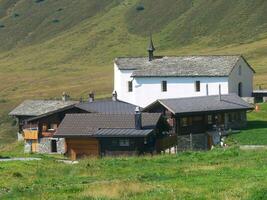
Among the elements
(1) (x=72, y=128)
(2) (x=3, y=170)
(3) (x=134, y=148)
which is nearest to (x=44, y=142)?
(1) (x=72, y=128)

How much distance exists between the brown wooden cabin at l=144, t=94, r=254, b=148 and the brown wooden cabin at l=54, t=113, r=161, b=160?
12.1ft

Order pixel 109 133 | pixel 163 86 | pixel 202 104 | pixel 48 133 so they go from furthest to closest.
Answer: pixel 163 86, pixel 48 133, pixel 202 104, pixel 109 133

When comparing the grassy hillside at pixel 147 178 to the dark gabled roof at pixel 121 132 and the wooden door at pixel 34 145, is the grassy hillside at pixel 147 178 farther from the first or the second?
the wooden door at pixel 34 145

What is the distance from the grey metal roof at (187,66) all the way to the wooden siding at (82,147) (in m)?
21.4

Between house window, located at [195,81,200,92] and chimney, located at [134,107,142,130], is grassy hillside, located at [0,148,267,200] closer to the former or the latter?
chimney, located at [134,107,142,130]

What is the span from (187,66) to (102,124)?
881 inches

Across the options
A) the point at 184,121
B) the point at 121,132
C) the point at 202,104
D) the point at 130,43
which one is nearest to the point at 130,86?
the point at 202,104

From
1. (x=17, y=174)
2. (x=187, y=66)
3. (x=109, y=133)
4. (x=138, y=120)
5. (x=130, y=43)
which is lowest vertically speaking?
(x=17, y=174)

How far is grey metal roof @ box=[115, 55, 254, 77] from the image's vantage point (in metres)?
74.7

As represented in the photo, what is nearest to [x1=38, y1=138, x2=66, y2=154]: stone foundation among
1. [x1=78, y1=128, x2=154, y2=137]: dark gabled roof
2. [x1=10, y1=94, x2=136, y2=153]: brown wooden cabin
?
[x1=10, y1=94, x2=136, y2=153]: brown wooden cabin

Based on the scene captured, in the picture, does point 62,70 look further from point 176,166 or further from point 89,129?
point 176,166

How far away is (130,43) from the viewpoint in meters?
176

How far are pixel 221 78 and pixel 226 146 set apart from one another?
69.1ft

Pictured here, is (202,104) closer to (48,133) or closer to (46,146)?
(48,133)
